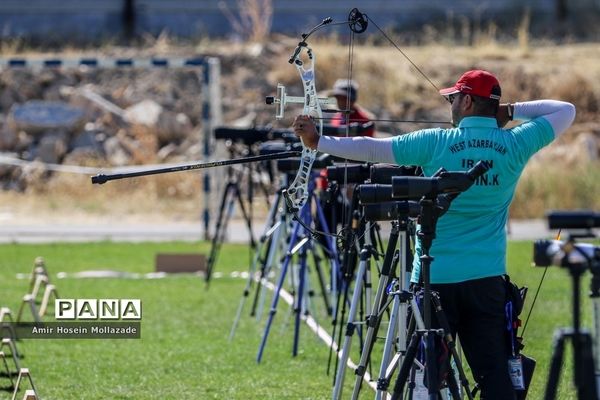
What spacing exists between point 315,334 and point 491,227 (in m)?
5.21

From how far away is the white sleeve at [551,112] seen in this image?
7.19 m

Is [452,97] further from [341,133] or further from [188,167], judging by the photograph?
→ [341,133]

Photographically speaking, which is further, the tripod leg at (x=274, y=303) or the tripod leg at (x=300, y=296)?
the tripod leg at (x=300, y=296)

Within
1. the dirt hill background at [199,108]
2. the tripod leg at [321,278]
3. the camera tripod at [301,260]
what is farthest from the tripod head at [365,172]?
the dirt hill background at [199,108]

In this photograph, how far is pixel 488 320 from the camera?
6742mm

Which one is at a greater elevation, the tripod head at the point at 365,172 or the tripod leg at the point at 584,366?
the tripod head at the point at 365,172

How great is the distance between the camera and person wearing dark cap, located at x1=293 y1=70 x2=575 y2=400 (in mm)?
6715

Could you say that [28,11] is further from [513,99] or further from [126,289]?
[126,289]

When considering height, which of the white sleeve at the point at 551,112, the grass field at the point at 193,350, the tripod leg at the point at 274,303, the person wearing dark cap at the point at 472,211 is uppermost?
the white sleeve at the point at 551,112

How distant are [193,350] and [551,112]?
4.59 metres

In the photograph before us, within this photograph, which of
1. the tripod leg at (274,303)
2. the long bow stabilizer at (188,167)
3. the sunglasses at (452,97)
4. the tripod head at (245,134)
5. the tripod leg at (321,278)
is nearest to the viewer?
the sunglasses at (452,97)

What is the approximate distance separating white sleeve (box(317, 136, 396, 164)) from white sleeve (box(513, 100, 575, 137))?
92 cm

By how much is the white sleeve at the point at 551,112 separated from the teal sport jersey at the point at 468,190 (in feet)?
1.51

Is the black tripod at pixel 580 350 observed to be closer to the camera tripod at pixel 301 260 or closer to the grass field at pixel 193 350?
the grass field at pixel 193 350
